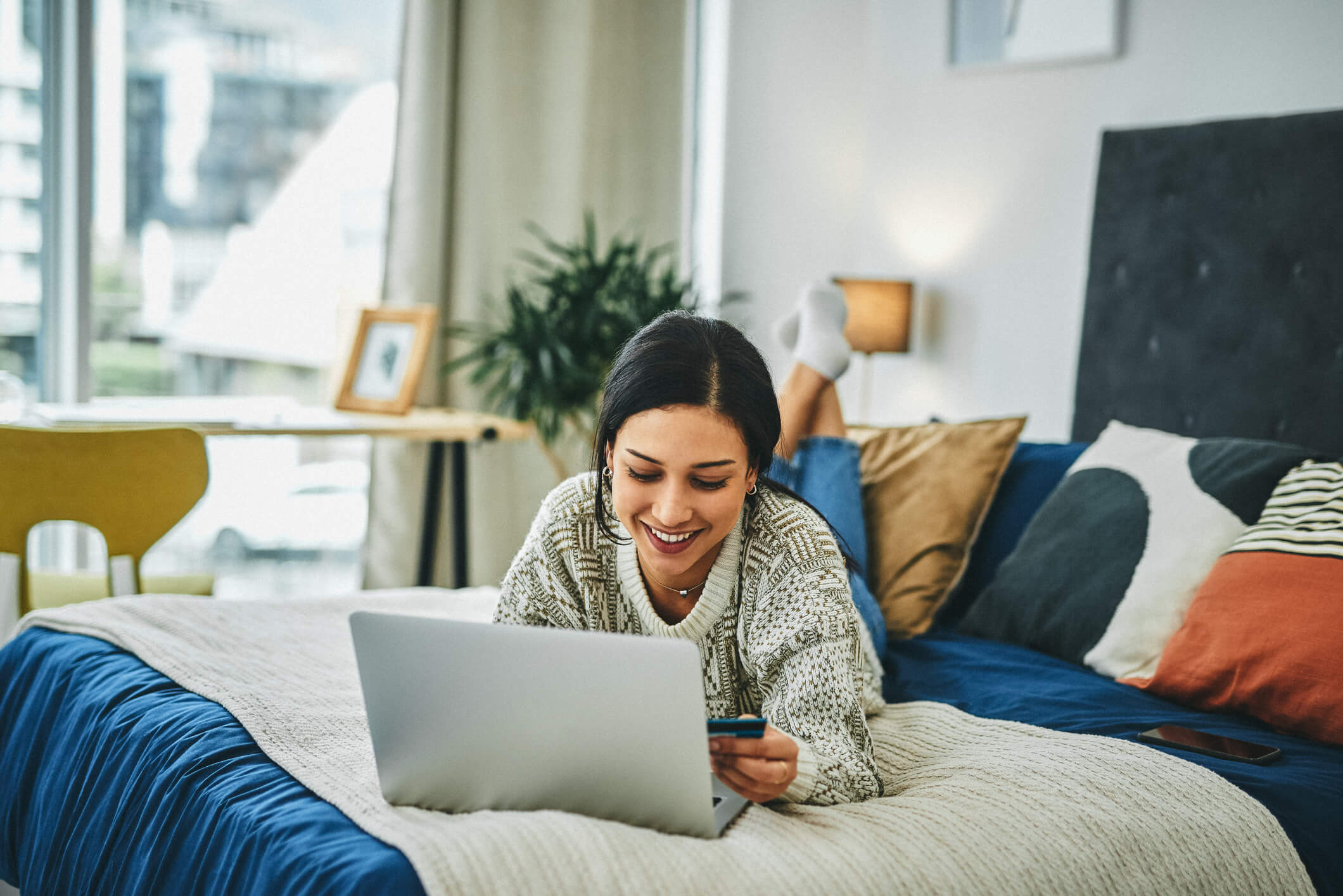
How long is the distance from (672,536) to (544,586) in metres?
0.22

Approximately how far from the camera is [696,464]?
1301mm

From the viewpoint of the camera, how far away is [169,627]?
1.80 m

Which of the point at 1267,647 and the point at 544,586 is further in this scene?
→ the point at 1267,647

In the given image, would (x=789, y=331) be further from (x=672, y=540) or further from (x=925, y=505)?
(x=672, y=540)

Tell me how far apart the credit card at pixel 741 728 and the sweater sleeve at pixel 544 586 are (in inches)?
15.8

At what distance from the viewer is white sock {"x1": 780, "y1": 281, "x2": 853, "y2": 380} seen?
7.60ft

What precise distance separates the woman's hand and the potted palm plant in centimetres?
233

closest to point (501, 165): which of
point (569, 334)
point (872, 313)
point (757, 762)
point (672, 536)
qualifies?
point (569, 334)

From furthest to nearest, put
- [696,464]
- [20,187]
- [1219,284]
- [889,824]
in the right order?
[20,187]
[1219,284]
[696,464]
[889,824]

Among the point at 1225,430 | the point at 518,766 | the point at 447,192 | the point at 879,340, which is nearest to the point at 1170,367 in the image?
the point at 1225,430

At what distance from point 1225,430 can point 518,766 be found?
1978 millimetres

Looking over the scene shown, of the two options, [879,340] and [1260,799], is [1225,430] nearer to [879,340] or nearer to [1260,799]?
[879,340]

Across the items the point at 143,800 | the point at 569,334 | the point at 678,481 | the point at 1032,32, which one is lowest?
the point at 143,800

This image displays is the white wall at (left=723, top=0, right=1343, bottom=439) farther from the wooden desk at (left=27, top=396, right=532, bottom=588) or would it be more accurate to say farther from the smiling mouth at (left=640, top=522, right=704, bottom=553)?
the smiling mouth at (left=640, top=522, right=704, bottom=553)
